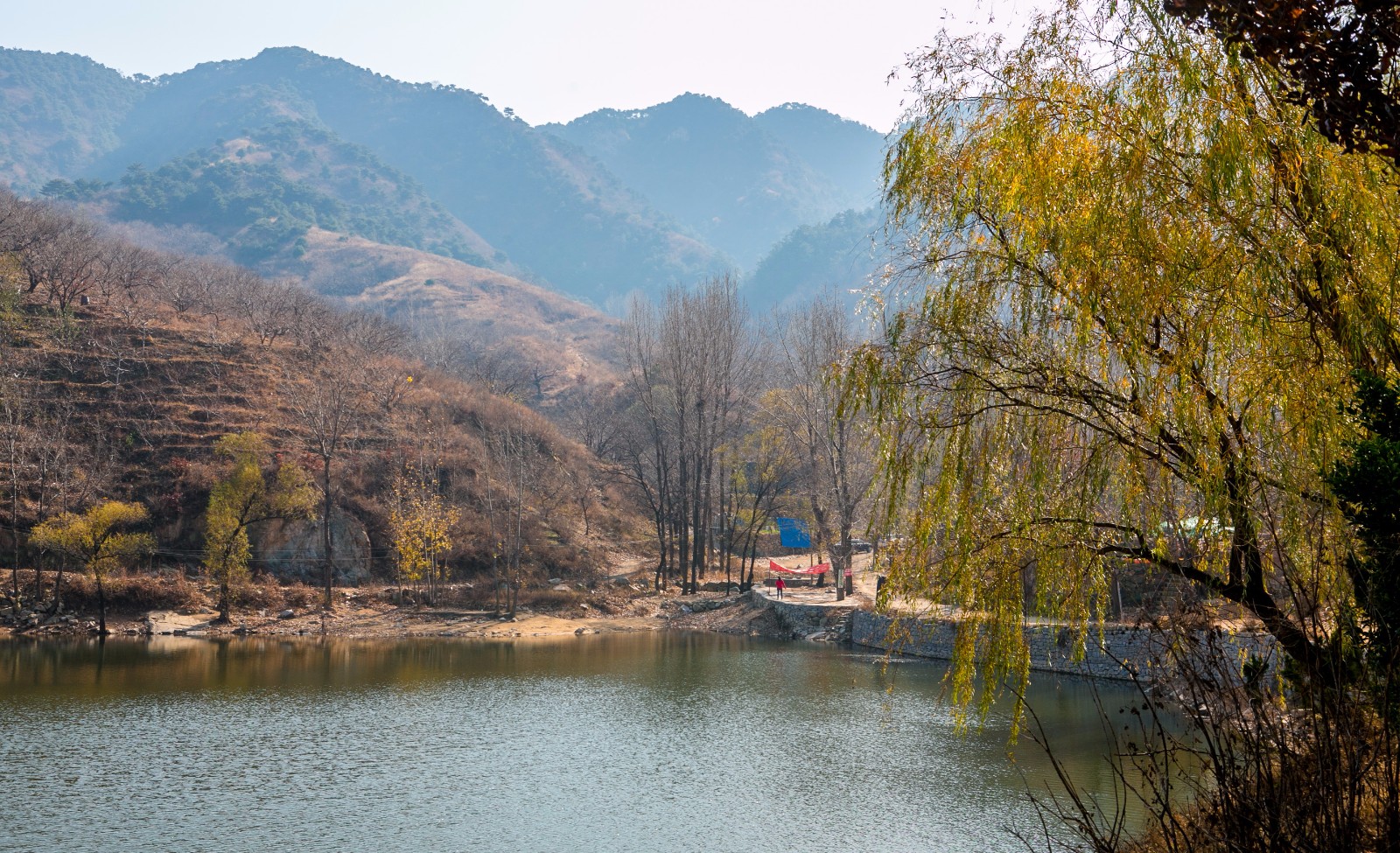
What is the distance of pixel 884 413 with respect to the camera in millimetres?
8023

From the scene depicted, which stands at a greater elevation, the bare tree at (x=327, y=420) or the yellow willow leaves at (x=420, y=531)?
the bare tree at (x=327, y=420)

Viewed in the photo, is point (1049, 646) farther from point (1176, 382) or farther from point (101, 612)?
point (101, 612)

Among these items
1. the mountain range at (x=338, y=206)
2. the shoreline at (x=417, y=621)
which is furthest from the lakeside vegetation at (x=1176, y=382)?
the mountain range at (x=338, y=206)

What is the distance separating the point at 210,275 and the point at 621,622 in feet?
145

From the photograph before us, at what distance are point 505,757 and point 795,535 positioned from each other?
30.6m

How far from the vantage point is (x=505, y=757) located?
16.4 metres

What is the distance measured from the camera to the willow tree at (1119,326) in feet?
20.0

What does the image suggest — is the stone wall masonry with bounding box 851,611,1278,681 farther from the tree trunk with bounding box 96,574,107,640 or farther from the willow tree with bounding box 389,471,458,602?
the tree trunk with bounding box 96,574,107,640

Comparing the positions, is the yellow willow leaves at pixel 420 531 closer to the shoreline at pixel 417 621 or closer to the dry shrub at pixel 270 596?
the shoreline at pixel 417 621

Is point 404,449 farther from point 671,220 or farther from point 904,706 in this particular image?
point 671,220

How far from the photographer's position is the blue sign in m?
45.8

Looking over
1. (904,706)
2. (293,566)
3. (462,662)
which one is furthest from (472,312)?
(904,706)

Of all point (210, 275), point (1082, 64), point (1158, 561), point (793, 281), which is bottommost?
point (1158, 561)

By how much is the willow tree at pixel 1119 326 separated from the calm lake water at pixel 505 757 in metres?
2.58
